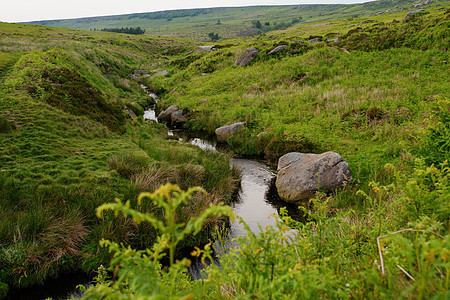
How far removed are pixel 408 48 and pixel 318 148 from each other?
17.0 meters

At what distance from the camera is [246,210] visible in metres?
8.70

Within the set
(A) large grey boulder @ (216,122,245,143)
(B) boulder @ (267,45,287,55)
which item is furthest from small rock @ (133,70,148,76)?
(A) large grey boulder @ (216,122,245,143)

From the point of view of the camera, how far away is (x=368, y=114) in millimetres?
12727

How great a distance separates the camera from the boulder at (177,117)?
739 inches

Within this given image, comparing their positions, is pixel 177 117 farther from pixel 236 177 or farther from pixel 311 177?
pixel 311 177

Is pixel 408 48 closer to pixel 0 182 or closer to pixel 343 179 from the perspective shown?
pixel 343 179

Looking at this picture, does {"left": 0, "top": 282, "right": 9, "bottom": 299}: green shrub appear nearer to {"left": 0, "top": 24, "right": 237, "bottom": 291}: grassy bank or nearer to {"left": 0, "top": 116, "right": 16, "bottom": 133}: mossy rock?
{"left": 0, "top": 24, "right": 237, "bottom": 291}: grassy bank

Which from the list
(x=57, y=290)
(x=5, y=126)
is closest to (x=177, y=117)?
(x=5, y=126)

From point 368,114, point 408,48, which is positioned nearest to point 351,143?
point 368,114

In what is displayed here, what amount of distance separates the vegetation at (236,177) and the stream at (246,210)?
0.28 m

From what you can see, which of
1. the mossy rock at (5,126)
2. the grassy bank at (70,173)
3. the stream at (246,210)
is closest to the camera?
the stream at (246,210)

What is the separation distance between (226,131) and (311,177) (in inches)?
278

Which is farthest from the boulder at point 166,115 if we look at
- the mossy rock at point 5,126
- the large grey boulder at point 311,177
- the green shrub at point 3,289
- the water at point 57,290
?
the green shrub at point 3,289

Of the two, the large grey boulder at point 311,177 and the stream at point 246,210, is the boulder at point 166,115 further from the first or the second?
the large grey boulder at point 311,177
